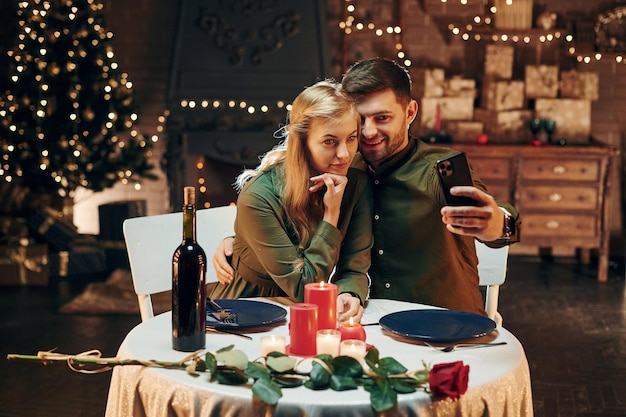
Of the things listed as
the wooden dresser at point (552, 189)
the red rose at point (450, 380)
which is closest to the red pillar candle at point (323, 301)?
the red rose at point (450, 380)

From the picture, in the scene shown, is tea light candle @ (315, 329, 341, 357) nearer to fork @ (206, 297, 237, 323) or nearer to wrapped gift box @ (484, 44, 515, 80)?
fork @ (206, 297, 237, 323)

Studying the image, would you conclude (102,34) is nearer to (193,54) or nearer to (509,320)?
(193,54)

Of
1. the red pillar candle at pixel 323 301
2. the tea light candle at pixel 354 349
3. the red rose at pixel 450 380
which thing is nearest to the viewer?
the red rose at pixel 450 380

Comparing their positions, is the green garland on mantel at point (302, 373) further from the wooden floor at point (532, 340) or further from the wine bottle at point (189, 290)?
the wooden floor at point (532, 340)

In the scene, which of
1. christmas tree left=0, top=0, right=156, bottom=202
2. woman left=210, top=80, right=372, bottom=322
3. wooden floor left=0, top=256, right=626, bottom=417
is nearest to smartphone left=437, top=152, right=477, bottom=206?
woman left=210, top=80, right=372, bottom=322

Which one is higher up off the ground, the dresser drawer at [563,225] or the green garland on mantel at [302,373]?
the green garland on mantel at [302,373]

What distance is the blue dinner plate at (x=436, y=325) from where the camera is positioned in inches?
77.2

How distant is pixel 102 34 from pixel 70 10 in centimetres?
29

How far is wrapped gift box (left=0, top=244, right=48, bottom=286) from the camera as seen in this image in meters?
6.10

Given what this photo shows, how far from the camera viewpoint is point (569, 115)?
6883mm

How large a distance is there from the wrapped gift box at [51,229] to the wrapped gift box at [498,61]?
3575 mm

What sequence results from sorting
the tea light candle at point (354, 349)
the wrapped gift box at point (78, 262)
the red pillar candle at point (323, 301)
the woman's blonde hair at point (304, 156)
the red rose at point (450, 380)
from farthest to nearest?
the wrapped gift box at point (78, 262) → the woman's blonde hair at point (304, 156) → the red pillar candle at point (323, 301) → the tea light candle at point (354, 349) → the red rose at point (450, 380)

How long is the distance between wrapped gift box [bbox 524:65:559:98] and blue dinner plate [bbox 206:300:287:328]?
5.22 metres

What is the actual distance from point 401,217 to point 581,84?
4.70m
